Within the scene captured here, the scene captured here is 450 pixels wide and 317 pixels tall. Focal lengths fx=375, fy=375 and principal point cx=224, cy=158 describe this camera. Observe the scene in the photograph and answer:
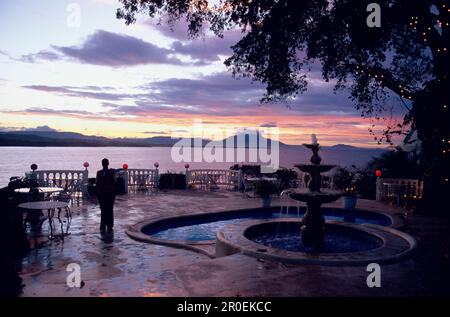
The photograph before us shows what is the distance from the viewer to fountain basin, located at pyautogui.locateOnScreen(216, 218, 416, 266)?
725 cm

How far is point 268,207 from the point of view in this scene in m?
15.6

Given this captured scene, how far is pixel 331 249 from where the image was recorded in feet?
31.1

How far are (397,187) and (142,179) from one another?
12733 millimetres

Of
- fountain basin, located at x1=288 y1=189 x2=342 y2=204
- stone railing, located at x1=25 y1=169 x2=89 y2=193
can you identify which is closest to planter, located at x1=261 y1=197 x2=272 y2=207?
fountain basin, located at x1=288 y1=189 x2=342 y2=204

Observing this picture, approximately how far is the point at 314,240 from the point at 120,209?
799cm

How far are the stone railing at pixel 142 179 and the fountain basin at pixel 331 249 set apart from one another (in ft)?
Answer: 35.1

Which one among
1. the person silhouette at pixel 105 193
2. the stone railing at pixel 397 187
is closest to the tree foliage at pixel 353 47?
the stone railing at pixel 397 187

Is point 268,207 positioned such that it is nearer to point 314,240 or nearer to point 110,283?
point 314,240

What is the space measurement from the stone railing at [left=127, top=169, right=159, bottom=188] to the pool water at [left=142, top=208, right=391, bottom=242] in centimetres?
726

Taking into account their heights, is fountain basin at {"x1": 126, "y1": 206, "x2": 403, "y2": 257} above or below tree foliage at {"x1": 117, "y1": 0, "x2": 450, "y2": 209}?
below

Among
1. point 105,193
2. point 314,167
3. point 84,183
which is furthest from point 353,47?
point 84,183

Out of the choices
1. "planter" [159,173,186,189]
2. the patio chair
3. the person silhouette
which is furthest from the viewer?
"planter" [159,173,186,189]

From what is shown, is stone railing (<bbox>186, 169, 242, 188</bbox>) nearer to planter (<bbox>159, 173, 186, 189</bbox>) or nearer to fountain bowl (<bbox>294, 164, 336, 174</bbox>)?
planter (<bbox>159, 173, 186, 189</bbox>)

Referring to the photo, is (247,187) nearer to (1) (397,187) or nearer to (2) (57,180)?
(1) (397,187)
